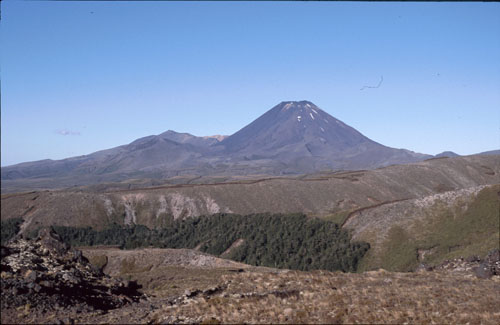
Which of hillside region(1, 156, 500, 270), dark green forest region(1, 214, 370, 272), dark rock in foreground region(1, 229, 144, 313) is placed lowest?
dark green forest region(1, 214, 370, 272)

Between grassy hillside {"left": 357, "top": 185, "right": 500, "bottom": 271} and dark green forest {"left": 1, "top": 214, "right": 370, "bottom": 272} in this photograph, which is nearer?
grassy hillside {"left": 357, "top": 185, "right": 500, "bottom": 271}

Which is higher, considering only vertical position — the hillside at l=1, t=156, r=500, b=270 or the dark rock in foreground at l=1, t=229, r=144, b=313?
the dark rock in foreground at l=1, t=229, r=144, b=313

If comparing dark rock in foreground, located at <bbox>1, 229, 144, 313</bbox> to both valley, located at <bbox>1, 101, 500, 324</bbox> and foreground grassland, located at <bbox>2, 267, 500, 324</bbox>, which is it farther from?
foreground grassland, located at <bbox>2, 267, 500, 324</bbox>

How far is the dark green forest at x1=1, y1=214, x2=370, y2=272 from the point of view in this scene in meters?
47.0

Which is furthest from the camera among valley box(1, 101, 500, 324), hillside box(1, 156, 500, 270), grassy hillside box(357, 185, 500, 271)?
hillside box(1, 156, 500, 270)

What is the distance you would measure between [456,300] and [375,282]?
171 inches

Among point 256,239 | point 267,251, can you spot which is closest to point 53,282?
point 267,251

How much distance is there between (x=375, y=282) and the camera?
20.2 metres

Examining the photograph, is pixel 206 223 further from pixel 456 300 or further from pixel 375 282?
pixel 456 300

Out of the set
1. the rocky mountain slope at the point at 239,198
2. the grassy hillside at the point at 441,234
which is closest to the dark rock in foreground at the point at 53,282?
the grassy hillside at the point at 441,234

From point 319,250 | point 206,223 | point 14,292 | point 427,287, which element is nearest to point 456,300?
point 427,287

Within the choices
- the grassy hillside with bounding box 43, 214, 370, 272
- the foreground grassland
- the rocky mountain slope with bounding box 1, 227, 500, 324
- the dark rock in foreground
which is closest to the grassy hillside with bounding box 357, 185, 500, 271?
the grassy hillside with bounding box 43, 214, 370, 272

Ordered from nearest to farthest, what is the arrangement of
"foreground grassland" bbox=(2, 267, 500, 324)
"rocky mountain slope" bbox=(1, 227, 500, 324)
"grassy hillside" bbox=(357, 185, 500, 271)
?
"rocky mountain slope" bbox=(1, 227, 500, 324), "foreground grassland" bbox=(2, 267, 500, 324), "grassy hillside" bbox=(357, 185, 500, 271)

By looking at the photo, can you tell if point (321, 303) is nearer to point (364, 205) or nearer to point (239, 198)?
point (239, 198)
